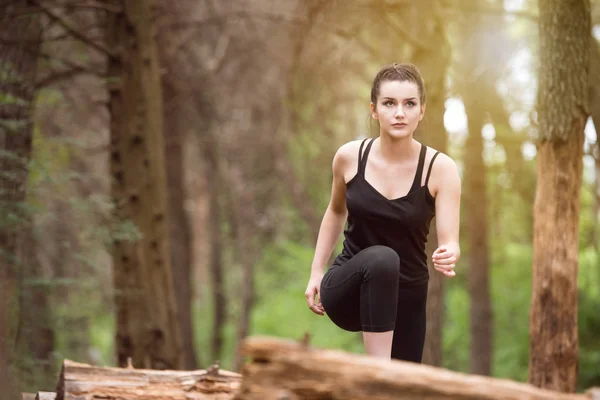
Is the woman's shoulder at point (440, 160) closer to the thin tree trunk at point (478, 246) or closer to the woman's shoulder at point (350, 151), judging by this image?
the woman's shoulder at point (350, 151)

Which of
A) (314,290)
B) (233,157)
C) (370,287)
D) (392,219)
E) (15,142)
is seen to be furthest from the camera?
(233,157)

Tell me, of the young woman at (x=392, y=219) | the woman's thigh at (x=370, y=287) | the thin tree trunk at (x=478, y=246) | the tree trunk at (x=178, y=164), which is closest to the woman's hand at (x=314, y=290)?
the young woman at (x=392, y=219)

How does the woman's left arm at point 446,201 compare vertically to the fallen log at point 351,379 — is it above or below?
above

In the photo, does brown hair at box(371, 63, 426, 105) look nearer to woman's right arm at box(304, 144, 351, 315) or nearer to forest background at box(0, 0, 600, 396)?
woman's right arm at box(304, 144, 351, 315)

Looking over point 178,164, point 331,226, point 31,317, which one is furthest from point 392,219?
point 178,164

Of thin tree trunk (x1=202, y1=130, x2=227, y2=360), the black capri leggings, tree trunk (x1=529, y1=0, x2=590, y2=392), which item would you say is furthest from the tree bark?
A: the black capri leggings

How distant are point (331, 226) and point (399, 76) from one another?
965mm

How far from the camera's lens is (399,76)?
4.13 metres

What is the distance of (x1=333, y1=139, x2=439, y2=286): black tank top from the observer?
13.4 feet

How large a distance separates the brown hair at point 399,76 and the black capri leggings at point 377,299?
0.87 metres

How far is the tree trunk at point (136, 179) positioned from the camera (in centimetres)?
812

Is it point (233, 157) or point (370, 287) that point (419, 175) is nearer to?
point (370, 287)

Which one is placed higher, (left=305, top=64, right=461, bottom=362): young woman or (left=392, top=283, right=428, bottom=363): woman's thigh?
(left=305, top=64, right=461, bottom=362): young woman

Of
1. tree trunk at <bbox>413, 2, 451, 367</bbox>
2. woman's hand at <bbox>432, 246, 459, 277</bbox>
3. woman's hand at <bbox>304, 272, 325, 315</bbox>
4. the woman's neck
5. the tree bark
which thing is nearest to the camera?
Result: woman's hand at <bbox>432, 246, 459, 277</bbox>
